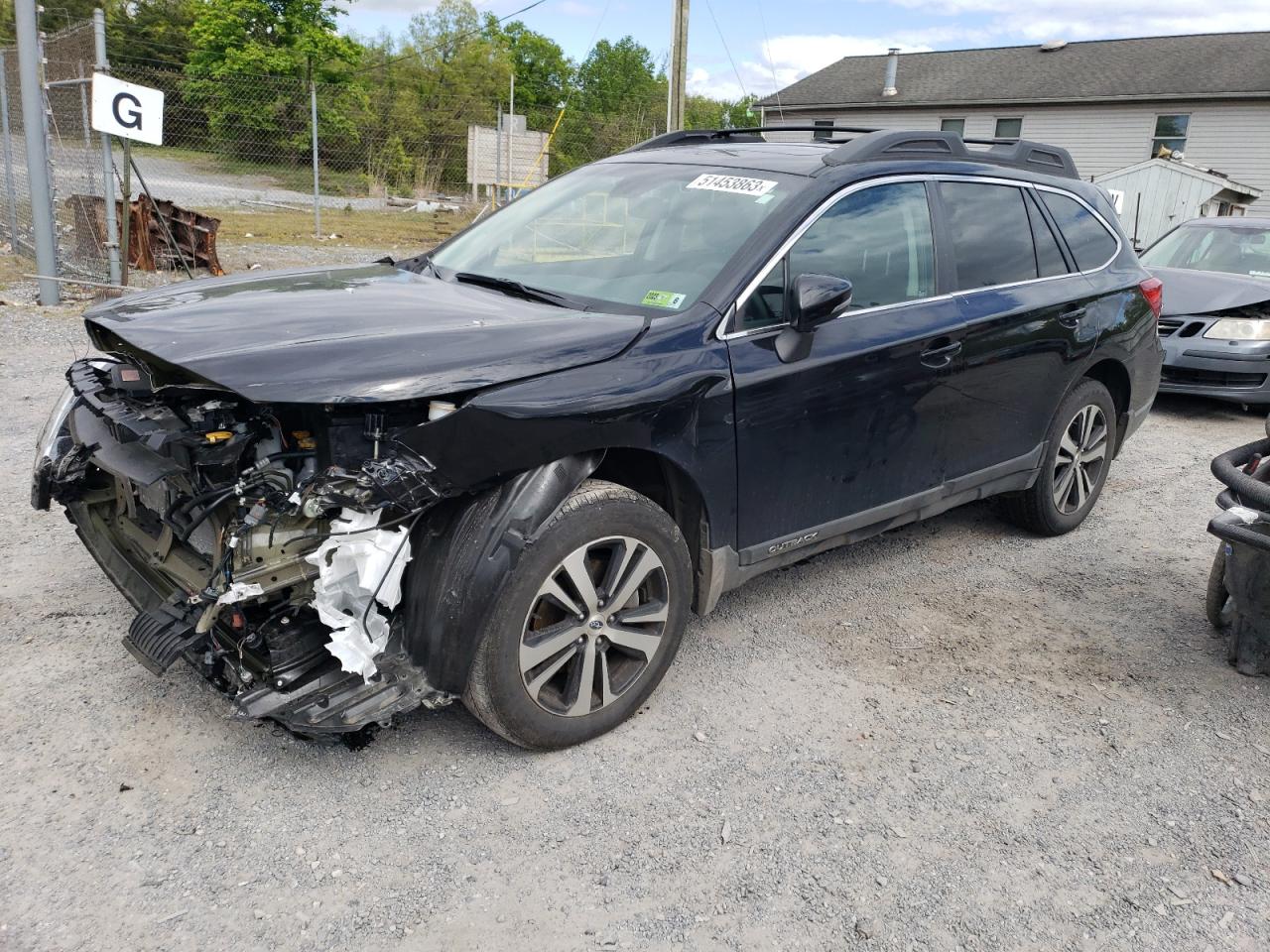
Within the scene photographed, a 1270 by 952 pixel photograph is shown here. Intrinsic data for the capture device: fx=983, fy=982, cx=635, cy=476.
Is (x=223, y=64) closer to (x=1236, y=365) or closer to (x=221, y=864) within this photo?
(x=1236, y=365)

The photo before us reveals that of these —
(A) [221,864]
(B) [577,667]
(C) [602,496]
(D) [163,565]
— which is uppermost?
(C) [602,496]

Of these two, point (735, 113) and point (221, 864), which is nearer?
point (221, 864)

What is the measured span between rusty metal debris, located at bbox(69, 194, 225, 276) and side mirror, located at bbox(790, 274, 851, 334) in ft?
33.9

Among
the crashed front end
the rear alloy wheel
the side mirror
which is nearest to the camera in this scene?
the crashed front end

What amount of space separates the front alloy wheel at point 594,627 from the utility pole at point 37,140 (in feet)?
29.6

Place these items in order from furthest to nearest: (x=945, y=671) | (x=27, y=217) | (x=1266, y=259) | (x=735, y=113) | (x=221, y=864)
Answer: (x=735, y=113) → (x=27, y=217) → (x=1266, y=259) → (x=945, y=671) → (x=221, y=864)

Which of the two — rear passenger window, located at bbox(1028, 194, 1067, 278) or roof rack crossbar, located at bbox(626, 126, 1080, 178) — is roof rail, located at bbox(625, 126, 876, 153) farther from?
rear passenger window, located at bbox(1028, 194, 1067, 278)

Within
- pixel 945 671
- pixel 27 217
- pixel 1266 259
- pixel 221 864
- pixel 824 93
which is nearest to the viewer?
pixel 221 864

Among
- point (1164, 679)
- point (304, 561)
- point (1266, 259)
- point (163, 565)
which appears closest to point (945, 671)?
point (1164, 679)

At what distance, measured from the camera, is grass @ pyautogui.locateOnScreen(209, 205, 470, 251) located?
17.3 meters

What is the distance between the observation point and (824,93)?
3731cm

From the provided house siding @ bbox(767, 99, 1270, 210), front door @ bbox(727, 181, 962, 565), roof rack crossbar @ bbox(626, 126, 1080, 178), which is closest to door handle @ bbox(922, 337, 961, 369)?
front door @ bbox(727, 181, 962, 565)

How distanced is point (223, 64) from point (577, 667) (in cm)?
3794

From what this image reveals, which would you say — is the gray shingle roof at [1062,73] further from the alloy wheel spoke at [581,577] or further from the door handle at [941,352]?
the alloy wheel spoke at [581,577]
